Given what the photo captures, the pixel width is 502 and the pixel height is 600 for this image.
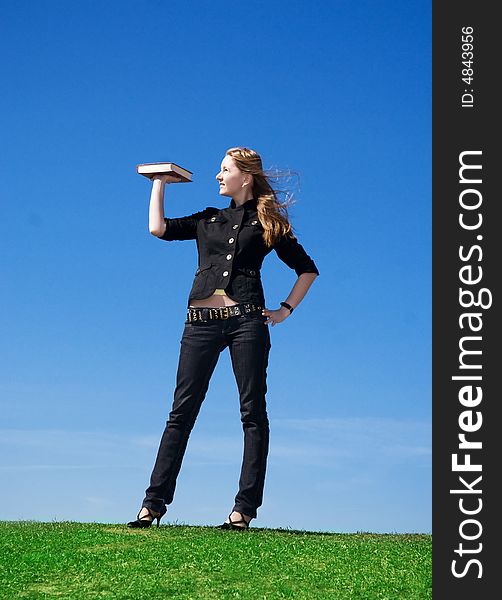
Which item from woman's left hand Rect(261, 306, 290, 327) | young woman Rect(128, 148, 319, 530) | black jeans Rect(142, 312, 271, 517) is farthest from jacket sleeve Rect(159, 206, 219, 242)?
woman's left hand Rect(261, 306, 290, 327)

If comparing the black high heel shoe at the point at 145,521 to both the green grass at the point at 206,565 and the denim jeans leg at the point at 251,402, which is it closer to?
the green grass at the point at 206,565

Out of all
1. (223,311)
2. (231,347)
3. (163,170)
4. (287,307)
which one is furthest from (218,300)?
(163,170)

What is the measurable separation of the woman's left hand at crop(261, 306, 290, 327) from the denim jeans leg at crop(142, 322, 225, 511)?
18.8 inches

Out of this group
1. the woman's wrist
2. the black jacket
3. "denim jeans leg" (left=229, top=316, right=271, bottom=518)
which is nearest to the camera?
"denim jeans leg" (left=229, top=316, right=271, bottom=518)

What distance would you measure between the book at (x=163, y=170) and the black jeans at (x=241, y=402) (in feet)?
5.05

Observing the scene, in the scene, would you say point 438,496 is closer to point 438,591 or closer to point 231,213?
point 438,591

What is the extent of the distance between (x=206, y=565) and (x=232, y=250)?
3.03m

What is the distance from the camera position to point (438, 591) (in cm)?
632

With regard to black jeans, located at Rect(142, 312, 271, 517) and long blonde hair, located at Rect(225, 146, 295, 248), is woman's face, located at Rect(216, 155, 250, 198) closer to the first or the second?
long blonde hair, located at Rect(225, 146, 295, 248)

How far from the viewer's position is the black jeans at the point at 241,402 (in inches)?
332

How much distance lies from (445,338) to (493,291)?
1.69ft

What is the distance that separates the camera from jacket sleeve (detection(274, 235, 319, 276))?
8891 millimetres

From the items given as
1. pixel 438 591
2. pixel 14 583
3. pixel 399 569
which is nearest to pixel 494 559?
pixel 438 591

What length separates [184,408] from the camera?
27.8 ft
